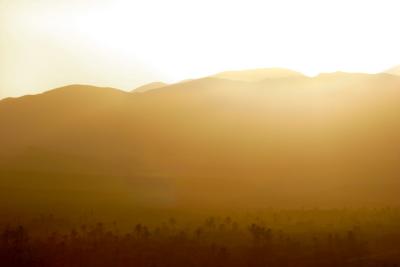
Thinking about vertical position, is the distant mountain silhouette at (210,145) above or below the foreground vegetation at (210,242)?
above

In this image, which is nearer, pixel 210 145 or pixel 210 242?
pixel 210 242

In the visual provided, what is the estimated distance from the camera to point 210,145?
22.9 m

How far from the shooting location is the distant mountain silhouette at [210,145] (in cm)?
1794

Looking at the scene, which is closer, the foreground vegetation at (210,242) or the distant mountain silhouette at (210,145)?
the foreground vegetation at (210,242)

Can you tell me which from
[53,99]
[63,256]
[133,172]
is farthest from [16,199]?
[53,99]

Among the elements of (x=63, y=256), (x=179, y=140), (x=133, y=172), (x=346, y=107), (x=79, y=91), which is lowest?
(x=63, y=256)

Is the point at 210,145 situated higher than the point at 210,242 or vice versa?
the point at 210,145

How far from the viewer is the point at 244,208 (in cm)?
1631

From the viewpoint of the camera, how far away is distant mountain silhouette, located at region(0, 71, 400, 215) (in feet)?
58.9

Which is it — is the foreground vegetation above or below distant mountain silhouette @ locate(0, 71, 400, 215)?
below

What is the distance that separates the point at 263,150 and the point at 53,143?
30.6 feet

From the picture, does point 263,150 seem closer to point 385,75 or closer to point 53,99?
point 385,75

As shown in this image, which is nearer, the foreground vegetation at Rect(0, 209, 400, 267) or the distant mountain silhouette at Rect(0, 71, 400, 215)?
the foreground vegetation at Rect(0, 209, 400, 267)

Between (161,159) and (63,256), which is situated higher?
(161,159)
